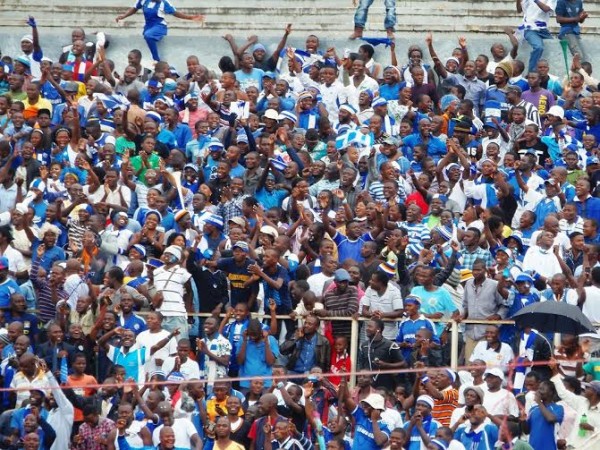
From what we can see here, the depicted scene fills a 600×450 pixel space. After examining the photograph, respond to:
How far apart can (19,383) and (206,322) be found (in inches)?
82.1

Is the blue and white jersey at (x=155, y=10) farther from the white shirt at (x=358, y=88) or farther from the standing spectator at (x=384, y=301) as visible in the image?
the standing spectator at (x=384, y=301)

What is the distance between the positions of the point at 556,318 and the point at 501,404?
1.02 meters

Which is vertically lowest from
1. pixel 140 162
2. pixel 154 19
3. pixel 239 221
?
pixel 239 221

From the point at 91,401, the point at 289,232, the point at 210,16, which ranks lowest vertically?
the point at 91,401

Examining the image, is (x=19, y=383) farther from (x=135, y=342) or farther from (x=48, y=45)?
(x=48, y=45)

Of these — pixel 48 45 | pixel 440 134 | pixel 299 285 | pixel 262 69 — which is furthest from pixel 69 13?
pixel 299 285

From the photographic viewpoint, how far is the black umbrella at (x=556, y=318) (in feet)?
82.6

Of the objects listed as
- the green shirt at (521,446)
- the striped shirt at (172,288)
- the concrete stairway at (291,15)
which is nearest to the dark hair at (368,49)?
the concrete stairway at (291,15)

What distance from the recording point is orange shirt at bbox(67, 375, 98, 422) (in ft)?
86.8

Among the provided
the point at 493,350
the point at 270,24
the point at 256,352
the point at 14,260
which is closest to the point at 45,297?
the point at 14,260

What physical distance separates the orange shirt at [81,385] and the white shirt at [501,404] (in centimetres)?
422

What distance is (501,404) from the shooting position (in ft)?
83.3

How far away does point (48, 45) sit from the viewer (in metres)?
35.0

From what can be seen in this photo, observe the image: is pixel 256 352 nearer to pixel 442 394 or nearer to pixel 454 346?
pixel 454 346
